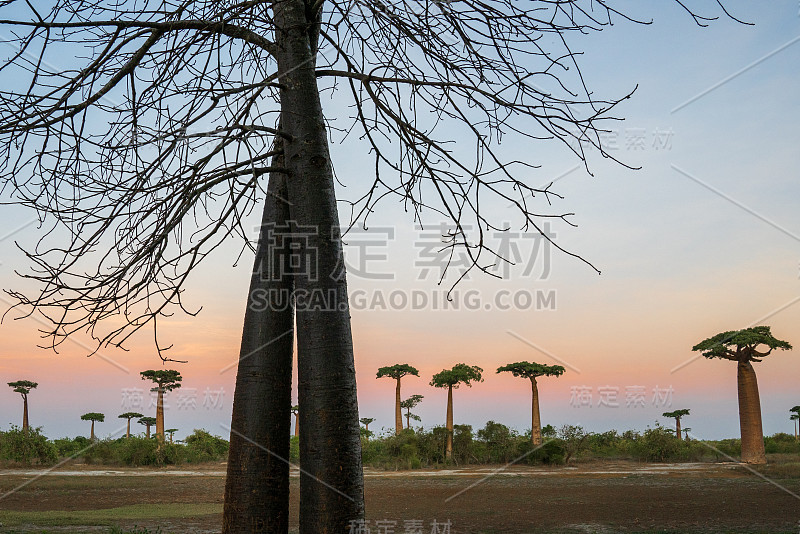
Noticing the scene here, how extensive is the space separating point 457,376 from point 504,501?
13608mm

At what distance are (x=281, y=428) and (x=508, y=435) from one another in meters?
19.6

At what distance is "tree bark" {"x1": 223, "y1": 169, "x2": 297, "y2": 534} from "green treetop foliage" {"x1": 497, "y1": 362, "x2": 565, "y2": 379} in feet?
68.8

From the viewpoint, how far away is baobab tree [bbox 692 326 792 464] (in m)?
17.4

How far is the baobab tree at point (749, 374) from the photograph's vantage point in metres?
17.4

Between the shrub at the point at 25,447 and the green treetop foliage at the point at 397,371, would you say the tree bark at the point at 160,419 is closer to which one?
the shrub at the point at 25,447

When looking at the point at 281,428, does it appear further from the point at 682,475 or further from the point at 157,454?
the point at 157,454

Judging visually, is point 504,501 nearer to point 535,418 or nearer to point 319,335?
point 319,335

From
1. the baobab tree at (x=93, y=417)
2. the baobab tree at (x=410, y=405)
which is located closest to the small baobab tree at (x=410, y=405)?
the baobab tree at (x=410, y=405)

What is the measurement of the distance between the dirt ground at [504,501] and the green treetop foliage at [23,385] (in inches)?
475

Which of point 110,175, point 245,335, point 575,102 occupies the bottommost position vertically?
point 245,335

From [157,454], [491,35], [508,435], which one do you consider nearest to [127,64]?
[491,35]

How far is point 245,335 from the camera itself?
3.90 m

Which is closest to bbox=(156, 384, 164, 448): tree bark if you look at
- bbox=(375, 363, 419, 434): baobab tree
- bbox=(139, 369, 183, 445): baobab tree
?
bbox=(139, 369, 183, 445): baobab tree

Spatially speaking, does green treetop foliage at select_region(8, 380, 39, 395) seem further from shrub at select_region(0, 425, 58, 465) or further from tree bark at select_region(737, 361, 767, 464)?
tree bark at select_region(737, 361, 767, 464)
